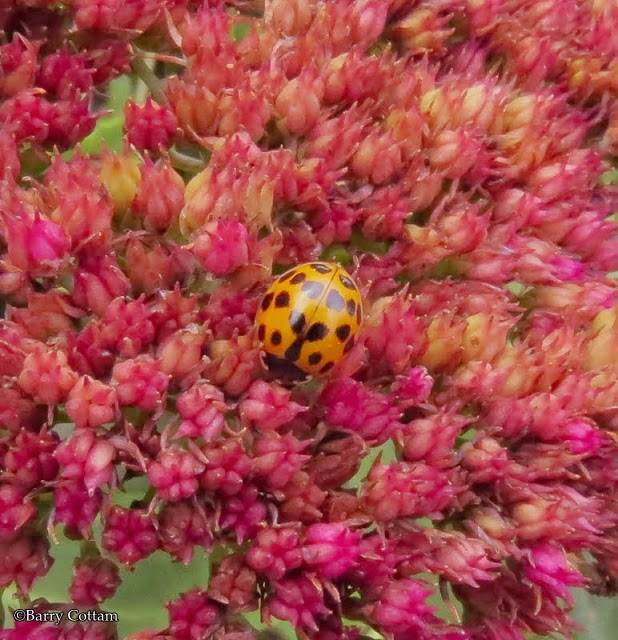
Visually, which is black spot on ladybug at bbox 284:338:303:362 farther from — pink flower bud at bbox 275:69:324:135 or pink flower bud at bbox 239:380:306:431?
pink flower bud at bbox 275:69:324:135

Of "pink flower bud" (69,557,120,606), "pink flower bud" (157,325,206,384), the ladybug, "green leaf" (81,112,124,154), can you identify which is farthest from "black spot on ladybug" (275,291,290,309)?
"green leaf" (81,112,124,154)

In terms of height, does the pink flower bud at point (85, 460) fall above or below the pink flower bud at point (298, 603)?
above

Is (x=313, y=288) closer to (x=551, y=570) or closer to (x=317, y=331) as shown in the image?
(x=317, y=331)

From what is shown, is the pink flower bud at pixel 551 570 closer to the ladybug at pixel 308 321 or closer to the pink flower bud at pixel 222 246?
the ladybug at pixel 308 321

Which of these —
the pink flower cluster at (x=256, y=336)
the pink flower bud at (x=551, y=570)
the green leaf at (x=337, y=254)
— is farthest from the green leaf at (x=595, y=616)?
the green leaf at (x=337, y=254)

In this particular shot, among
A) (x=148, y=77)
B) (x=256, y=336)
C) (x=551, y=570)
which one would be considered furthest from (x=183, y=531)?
(x=148, y=77)

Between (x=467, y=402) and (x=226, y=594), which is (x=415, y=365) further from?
(x=226, y=594)
